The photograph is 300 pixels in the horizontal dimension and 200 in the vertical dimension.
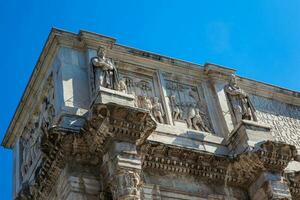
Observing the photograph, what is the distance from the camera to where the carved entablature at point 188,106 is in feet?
42.2

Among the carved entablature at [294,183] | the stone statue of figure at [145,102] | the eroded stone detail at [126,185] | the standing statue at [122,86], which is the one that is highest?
the standing statue at [122,86]

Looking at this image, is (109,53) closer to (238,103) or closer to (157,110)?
(157,110)

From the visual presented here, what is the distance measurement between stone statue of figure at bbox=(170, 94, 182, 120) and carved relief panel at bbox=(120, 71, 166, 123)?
253 millimetres

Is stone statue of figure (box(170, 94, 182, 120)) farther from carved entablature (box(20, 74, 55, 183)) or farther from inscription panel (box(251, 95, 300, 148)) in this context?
carved entablature (box(20, 74, 55, 183))

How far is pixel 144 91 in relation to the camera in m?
12.9

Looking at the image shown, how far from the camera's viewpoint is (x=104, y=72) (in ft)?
38.7

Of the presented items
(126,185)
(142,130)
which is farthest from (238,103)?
(126,185)

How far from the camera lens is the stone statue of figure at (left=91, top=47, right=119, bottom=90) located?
455 inches

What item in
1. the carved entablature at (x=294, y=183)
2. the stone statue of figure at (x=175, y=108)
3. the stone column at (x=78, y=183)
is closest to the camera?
the stone column at (x=78, y=183)

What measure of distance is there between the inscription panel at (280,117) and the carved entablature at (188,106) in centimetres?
162

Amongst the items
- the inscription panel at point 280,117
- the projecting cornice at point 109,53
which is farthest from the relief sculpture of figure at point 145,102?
the inscription panel at point 280,117

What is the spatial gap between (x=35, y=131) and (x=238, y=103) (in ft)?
14.4

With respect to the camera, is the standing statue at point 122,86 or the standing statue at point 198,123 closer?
the standing statue at point 122,86

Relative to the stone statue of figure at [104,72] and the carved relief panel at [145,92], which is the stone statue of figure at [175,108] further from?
the stone statue of figure at [104,72]
